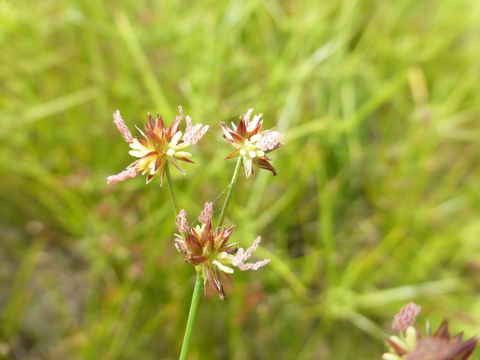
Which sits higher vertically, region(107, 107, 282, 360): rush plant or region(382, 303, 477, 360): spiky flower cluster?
region(107, 107, 282, 360): rush plant

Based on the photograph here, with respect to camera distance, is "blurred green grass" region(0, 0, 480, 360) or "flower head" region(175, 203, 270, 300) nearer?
"flower head" region(175, 203, 270, 300)

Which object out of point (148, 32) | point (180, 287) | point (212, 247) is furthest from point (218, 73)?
point (212, 247)

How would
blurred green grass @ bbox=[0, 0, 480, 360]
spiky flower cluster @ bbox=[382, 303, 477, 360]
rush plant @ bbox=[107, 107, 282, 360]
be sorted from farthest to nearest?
blurred green grass @ bbox=[0, 0, 480, 360] → rush plant @ bbox=[107, 107, 282, 360] → spiky flower cluster @ bbox=[382, 303, 477, 360]

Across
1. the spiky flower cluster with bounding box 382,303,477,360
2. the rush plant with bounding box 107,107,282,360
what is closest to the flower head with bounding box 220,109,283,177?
the rush plant with bounding box 107,107,282,360

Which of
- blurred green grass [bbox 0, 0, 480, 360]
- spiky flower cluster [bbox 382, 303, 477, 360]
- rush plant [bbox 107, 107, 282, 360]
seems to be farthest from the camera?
blurred green grass [bbox 0, 0, 480, 360]

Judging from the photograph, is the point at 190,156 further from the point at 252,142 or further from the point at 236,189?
the point at 236,189

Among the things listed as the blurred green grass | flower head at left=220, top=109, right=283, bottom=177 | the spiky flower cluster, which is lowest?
the spiky flower cluster

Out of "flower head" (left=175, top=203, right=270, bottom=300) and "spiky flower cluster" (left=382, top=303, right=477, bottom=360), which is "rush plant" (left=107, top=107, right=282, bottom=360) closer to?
"flower head" (left=175, top=203, right=270, bottom=300)
